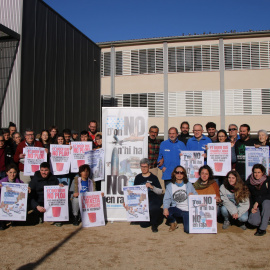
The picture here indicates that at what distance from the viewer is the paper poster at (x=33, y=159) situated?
686cm

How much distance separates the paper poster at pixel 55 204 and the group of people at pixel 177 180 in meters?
0.15

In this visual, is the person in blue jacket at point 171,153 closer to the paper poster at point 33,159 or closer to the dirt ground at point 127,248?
the dirt ground at point 127,248

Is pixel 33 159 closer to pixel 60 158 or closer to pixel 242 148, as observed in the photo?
pixel 60 158

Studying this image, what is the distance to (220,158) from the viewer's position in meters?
6.68

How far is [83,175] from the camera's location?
655cm

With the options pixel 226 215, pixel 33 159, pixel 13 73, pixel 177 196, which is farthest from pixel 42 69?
pixel 226 215

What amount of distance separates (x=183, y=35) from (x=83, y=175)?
61.6 feet

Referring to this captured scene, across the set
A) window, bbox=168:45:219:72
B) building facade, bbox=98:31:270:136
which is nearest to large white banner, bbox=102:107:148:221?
building facade, bbox=98:31:270:136

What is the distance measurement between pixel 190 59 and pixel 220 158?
17346 mm

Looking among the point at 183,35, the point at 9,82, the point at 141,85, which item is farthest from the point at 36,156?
the point at 183,35

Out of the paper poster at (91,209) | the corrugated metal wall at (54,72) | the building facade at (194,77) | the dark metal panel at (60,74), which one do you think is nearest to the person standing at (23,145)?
the paper poster at (91,209)

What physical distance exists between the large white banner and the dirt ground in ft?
2.32

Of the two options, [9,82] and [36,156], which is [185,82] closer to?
[9,82]

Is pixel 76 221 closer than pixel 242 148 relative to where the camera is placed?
Yes
